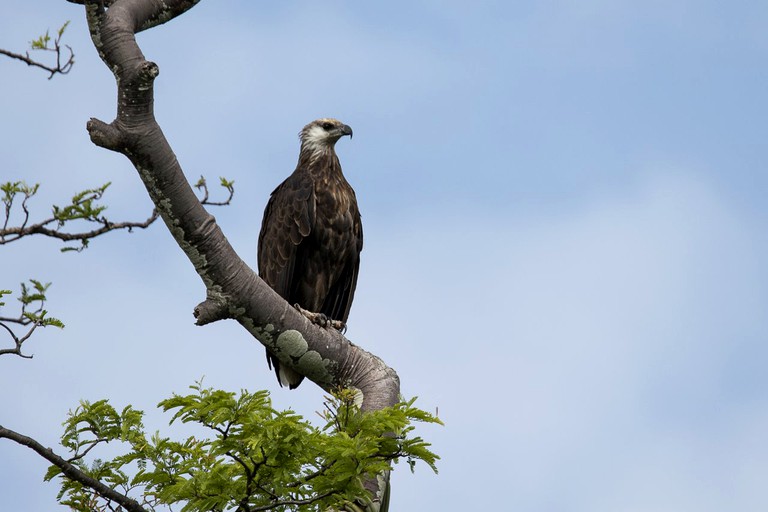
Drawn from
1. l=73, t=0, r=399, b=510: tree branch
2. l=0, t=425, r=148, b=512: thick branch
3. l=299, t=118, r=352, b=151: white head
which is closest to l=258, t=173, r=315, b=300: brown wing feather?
l=299, t=118, r=352, b=151: white head

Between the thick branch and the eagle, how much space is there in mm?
2738

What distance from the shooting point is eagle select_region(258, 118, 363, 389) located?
26.0 ft

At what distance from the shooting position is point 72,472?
487 centimetres

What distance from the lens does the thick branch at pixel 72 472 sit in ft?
15.7

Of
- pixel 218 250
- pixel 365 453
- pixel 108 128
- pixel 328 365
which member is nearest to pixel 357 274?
pixel 328 365

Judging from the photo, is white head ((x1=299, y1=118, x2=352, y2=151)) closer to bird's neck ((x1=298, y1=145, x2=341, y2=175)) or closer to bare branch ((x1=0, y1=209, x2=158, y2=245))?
bird's neck ((x1=298, y1=145, x2=341, y2=175))

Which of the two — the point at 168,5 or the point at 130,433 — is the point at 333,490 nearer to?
the point at 130,433

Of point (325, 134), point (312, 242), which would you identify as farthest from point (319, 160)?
point (312, 242)

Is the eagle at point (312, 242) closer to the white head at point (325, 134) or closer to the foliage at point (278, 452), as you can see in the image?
the white head at point (325, 134)

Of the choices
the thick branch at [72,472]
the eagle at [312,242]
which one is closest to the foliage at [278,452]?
the thick branch at [72,472]

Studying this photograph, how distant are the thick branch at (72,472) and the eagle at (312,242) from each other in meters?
2.74

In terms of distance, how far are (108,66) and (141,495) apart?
6.64 feet

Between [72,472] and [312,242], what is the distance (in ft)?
11.4

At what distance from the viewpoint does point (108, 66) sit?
4871 mm
